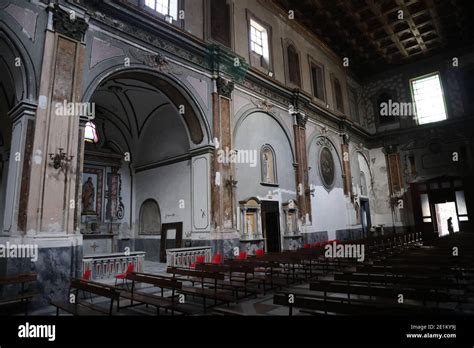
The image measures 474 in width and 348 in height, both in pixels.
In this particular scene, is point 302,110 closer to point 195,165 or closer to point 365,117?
point 195,165

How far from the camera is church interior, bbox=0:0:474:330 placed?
5.75 m

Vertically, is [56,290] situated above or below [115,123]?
below

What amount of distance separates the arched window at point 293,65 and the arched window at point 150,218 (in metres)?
8.72

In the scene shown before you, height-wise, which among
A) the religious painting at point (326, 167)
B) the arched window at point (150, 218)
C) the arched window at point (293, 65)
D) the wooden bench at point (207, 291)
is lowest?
the wooden bench at point (207, 291)

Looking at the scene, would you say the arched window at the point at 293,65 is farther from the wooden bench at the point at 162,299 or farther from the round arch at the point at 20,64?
the wooden bench at the point at 162,299

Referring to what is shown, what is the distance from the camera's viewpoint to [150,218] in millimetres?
13406

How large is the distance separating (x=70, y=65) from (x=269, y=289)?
659 centimetres

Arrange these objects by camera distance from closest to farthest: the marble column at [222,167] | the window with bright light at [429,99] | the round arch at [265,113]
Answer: the marble column at [222,167]
the round arch at [265,113]
the window with bright light at [429,99]

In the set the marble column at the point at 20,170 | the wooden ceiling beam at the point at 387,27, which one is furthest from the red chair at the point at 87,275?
the wooden ceiling beam at the point at 387,27

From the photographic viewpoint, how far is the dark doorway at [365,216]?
1979 cm

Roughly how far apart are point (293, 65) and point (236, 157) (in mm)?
7014

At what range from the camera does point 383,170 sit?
72.1 ft

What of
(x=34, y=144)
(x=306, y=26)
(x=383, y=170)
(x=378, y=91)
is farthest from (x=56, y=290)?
(x=378, y=91)

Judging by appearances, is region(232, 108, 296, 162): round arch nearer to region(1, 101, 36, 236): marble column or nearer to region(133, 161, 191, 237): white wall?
region(133, 161, 191, 237): white wall
